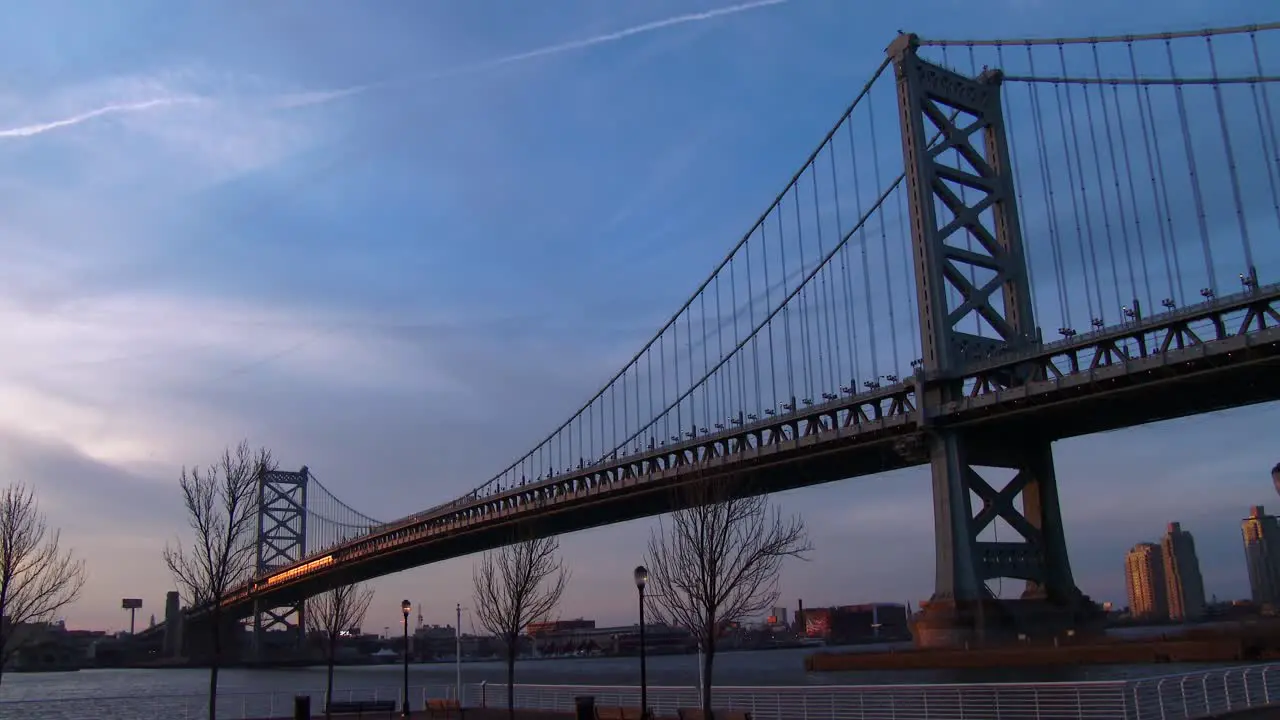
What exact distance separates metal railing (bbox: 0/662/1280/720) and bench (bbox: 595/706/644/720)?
6.25ft

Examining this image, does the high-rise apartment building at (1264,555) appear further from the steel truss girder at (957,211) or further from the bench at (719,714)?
the bench at (719,714)

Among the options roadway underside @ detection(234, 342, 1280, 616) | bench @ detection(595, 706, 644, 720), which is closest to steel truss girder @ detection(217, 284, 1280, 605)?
roadway underside @ detection(234, 342, 1280, 616)

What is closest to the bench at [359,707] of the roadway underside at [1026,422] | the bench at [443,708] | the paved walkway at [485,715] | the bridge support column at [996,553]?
the paved walkway at [485,715]

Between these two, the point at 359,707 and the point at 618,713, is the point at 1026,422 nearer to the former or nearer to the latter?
the point at 618,713

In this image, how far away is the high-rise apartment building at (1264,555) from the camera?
47.8 meters

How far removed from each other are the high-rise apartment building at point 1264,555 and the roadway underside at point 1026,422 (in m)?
7.64

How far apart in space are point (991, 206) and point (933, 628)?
19.9 metres

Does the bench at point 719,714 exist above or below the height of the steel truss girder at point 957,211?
below

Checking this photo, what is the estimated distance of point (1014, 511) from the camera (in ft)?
154

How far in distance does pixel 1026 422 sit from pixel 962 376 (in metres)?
2.94

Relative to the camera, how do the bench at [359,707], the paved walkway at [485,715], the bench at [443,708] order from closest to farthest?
the paved walkway at [485,715] < the bench at [443,708] < the bench at [359,707]

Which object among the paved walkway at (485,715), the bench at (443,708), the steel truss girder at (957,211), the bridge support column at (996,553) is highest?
the steel truss girder at (957,211)

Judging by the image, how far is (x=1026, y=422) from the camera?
44969mm

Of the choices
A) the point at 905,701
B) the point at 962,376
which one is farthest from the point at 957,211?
the point at 905,701
